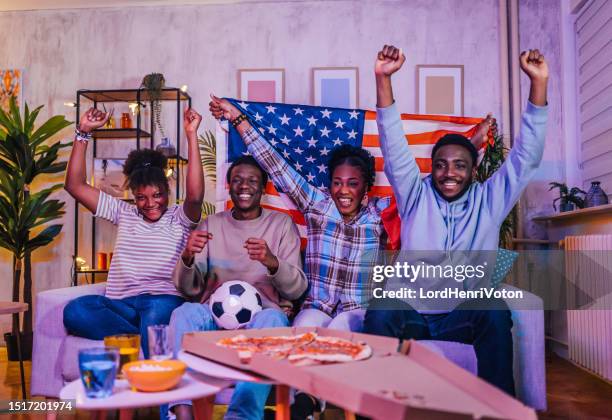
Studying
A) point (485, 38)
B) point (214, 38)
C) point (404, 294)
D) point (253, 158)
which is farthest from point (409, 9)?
point (404, 294)

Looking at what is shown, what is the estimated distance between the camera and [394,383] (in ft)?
3.81

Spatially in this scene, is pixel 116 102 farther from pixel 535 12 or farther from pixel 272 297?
pixel 535 12

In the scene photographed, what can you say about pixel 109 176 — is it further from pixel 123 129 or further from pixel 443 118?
pixel 443 118

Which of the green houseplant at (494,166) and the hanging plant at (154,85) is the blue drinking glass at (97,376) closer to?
the green houseplant at (494,166)

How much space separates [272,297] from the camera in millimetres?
2449

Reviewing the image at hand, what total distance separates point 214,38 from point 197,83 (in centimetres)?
35

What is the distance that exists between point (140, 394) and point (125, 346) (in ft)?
0.73

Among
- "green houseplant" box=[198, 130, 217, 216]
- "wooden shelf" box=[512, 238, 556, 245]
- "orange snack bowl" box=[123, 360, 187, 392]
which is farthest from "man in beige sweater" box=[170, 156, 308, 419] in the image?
"wooden shelf" box=[512, 238, 556, 245]

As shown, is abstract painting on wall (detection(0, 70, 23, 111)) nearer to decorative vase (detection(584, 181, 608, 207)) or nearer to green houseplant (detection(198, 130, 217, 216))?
green houseplant (detection(198, 130, 217, 216))

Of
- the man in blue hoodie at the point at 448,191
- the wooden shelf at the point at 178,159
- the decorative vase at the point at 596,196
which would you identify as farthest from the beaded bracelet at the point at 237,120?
the decorative vase at the point at 596,196

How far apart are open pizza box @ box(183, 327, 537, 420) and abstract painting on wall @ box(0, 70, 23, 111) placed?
368 cm

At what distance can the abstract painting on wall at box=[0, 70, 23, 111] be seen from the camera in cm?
440

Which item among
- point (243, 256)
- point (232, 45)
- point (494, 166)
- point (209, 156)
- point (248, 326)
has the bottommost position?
point (248, 326)

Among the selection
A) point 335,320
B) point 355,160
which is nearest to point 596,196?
point 355,160
